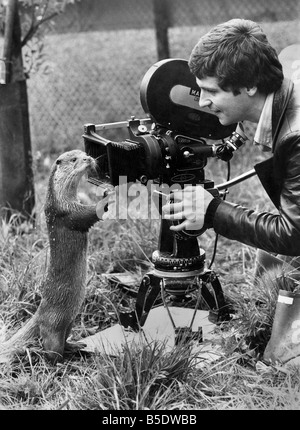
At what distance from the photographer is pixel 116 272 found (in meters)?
4.48

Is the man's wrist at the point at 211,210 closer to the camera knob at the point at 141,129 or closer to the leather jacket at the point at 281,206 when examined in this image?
the leather jacket at the point at 281,206

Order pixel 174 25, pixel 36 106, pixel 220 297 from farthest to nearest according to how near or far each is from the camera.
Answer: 1. pixel 36 106
2. pixel 174 25
3. pixel 220 297

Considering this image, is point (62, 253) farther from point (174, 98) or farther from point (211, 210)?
point (174, 98)

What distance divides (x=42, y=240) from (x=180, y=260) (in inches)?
53.9

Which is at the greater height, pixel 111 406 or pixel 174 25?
pixel 174 25

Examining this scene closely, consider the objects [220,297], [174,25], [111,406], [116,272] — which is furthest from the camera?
[174,25]

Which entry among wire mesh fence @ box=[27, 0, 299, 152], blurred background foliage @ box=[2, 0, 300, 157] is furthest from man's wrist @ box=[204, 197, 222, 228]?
wire mesh fence @ box=[27, 0, 299, 152]

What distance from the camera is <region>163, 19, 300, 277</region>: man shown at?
295 cm

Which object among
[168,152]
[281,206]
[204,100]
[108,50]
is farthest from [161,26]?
[281,206]

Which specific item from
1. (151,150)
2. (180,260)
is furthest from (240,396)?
(151,150)

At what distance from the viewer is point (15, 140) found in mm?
4938

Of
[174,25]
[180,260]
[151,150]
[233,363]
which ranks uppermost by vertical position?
[174,25]

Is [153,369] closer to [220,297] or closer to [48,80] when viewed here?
[220,297]

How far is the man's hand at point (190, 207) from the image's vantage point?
309 cm
